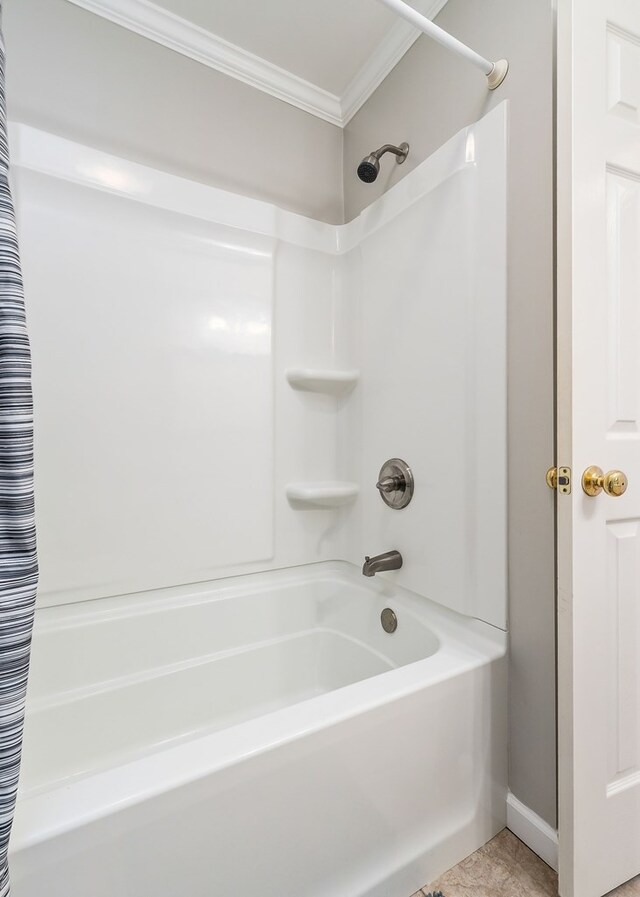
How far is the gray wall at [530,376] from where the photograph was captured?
106cm

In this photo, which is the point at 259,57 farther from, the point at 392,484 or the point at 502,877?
the point at 502,877

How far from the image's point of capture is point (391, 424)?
1584 millimetres

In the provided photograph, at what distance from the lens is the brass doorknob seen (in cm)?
92

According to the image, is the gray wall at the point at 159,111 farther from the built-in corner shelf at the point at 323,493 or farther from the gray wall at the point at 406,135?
the built-in corner shelf at the point at 323,493

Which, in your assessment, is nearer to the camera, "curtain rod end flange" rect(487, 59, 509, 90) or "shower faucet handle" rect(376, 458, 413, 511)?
"curtain rod end flange" rect(487, 59, 509, 90)

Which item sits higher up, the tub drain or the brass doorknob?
the brass doorknob

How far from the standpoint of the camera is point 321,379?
5.72ft

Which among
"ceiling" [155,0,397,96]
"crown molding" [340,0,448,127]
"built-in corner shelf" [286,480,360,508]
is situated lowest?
"built-in corner shelf" [286,480,360,508]

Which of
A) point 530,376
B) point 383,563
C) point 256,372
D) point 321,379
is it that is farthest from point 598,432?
point 256,372

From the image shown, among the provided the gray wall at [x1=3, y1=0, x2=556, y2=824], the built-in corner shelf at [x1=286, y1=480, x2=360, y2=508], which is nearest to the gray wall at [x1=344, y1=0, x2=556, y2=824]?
the gray wall at [x1=3, y1=0, x2=556, y2=824]

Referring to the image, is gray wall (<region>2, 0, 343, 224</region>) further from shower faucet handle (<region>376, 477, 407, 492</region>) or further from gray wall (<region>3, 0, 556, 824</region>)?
shower faucet handle (<region>376, 477, 407, 492</region>)

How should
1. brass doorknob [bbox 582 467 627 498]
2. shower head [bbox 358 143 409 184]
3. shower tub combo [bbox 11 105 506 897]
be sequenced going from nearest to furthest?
shower tub combo [bbox 11 105 506 897] < brass doorknob [bbox 582 467 627 498] < shower head [bbox 358 143 409 184]

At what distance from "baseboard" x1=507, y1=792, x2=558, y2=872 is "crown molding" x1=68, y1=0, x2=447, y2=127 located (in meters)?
2.36

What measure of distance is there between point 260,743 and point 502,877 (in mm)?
758
